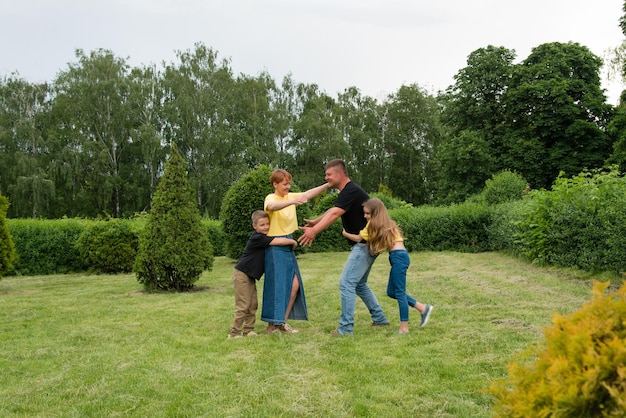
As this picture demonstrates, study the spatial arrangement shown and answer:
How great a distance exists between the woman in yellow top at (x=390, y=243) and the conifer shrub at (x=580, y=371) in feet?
12.6

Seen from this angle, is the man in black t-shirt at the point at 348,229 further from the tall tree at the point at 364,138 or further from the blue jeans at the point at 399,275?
the tall tree at the point at 364,138

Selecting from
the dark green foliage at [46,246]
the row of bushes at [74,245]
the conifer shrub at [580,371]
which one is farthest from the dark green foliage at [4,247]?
the conifer shrub at [580,371]

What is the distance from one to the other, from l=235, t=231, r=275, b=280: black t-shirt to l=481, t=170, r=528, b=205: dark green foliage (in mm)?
17597

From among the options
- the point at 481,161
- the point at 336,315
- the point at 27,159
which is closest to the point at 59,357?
the point at 336,315

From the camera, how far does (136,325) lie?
7.35 meters

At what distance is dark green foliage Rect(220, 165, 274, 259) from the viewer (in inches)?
682

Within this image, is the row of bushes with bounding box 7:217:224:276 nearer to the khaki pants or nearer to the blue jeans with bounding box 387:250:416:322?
the khaki pants

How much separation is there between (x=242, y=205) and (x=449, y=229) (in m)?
8.60

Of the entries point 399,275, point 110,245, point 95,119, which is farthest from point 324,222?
point 95,119

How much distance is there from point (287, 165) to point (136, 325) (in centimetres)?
3421

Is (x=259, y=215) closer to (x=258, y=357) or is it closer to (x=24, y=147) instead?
(x=258, y=357)

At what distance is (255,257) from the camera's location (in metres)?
6.55

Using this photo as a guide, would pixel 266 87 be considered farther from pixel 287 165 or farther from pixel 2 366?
→ pixel 2 366

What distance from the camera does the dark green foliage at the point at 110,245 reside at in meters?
15.8
